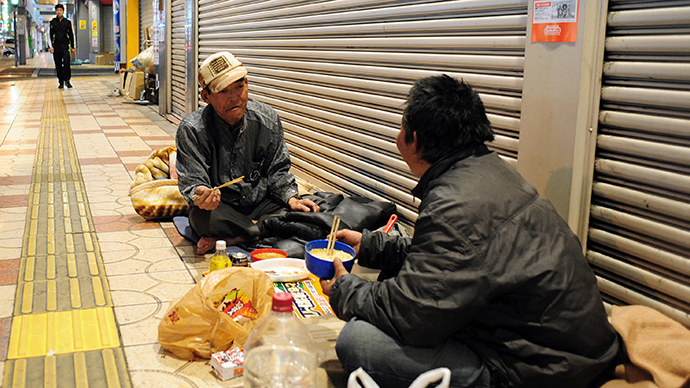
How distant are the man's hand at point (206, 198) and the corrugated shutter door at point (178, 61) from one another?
7670 millimetres

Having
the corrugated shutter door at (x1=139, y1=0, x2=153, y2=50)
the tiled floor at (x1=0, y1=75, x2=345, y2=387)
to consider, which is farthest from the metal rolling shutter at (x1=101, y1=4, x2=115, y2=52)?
the tiled floor at (x1=0, y1=75, x2=345, y2=387)

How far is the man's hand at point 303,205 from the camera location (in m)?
4.38

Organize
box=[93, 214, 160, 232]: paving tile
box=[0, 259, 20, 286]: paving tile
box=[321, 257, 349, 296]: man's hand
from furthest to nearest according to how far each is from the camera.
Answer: box=[93, 214, 160, 232]: paving tile → box=[0, 259, 20, 286]: paving tile → box=[321, 257, 349, 296]: man's hand

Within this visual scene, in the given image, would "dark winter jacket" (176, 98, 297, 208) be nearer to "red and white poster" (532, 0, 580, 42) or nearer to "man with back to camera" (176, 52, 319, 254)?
"man with back to camera" (176, 52, 319, 254)

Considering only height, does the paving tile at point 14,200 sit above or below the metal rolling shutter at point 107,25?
below

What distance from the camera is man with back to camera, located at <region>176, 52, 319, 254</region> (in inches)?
160

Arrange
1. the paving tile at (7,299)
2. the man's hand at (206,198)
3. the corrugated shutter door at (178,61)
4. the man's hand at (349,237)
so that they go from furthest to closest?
1. the corrugated shutter door at (178,61)
2. the man's hand at (206,198)
3. the paving tile at (7,299)
4. the man's hand at (349,237)

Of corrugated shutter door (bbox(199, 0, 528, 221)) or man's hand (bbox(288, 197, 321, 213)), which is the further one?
man's hand (bbox(288, 197, 321, 213))

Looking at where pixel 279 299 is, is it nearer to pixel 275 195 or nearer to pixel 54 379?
pixel 54 379

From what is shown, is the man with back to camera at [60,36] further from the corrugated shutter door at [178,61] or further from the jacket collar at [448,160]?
the jacket collar at [448,160]

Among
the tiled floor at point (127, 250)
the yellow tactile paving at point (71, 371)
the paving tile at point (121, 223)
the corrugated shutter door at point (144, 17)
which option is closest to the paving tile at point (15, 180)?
the tiled floor at point (127, 250)

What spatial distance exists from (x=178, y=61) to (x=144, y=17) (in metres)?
6.35

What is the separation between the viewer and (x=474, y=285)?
1.98 m

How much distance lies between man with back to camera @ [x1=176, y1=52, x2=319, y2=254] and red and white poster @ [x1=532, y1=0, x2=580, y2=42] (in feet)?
6.21
